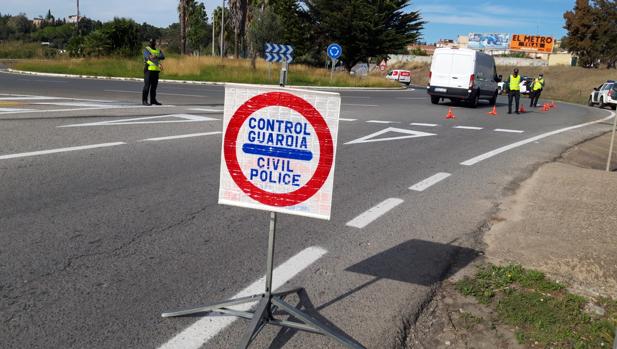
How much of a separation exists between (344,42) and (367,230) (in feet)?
153

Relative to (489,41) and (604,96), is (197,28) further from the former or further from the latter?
(604,96)

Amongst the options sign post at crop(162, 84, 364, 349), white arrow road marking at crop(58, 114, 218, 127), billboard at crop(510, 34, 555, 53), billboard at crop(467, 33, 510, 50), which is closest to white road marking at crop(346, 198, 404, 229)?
sign post at crop(162, 84, 364, 349)

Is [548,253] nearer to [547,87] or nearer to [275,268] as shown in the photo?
[275,268]

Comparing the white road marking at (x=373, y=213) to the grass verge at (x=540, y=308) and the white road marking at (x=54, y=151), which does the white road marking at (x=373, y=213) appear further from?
the white road marking at (x=54, y=151)

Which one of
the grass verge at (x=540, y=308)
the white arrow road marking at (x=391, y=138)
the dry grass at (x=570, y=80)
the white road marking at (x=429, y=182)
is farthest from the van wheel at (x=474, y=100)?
the dry grass at (x=570, y=80)

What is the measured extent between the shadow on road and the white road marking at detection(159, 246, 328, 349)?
304 millimetres

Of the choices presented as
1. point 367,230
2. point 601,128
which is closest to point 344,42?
point 601,128

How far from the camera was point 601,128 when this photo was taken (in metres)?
17.5

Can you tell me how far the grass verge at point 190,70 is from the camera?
33.4m

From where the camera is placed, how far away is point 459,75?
2298 cm

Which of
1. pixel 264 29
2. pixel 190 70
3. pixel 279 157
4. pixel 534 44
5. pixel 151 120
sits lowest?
pixel 151 120

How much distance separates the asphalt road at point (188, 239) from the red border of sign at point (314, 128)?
756 millimetres

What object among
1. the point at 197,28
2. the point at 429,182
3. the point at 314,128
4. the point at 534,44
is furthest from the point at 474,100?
the point at 197,28

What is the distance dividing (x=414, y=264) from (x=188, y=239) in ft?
5.99
